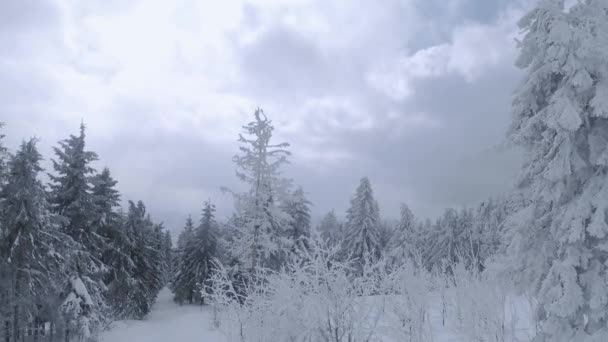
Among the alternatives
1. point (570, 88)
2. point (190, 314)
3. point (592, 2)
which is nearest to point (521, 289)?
point (570, 88)

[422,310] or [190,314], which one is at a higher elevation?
[422,310]

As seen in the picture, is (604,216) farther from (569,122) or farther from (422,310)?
(422,310)

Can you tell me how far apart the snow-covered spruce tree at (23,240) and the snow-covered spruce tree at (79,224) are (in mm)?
1905

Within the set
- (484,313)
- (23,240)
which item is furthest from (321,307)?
(23,240)

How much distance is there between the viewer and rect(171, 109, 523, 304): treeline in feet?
78.6

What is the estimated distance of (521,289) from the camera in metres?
11.6

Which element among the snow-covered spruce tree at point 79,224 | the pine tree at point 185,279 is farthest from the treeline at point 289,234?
the snow-covered spruce tree at point 79,224

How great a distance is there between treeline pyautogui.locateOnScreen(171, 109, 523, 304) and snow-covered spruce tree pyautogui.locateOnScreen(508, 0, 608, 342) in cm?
180

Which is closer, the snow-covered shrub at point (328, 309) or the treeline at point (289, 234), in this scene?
the snow-covered shrub at point (328, 309)

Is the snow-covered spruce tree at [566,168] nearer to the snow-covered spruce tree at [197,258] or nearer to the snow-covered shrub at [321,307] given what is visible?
the snow-covered shrub at [321,307]

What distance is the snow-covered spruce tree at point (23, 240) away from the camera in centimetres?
2261

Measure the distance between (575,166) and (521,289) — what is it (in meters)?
3.75

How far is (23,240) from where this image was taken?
23.0 meters

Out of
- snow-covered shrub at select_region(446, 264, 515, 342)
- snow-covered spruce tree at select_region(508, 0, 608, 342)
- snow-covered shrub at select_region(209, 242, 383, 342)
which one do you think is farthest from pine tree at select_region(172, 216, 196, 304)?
snow-covered spruce tree at select_region(508, 0, 608, 342)
